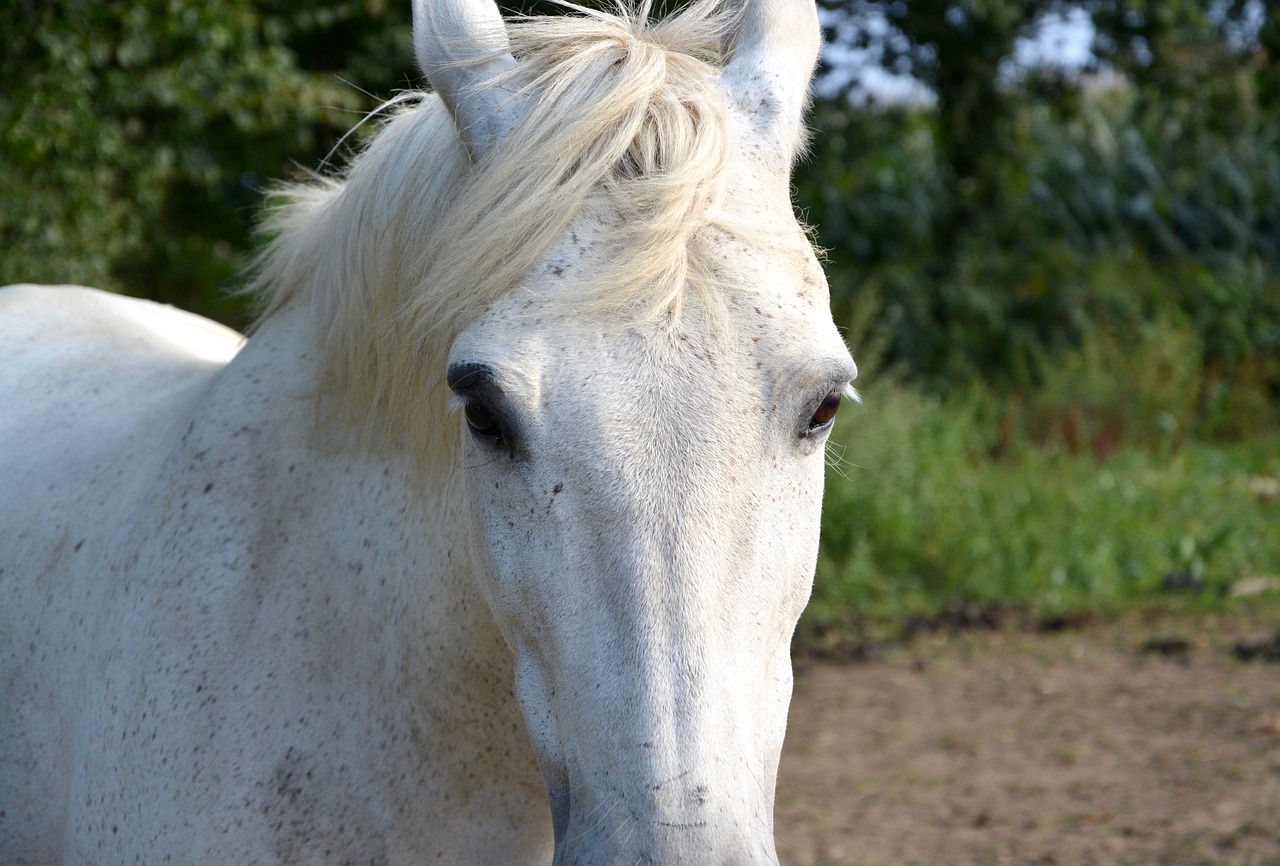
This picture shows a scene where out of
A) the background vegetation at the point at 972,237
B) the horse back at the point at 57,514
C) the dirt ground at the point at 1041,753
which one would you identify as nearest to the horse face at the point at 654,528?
the horse back at the point at 57,514

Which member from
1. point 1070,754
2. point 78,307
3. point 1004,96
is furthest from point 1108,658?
point 78,307

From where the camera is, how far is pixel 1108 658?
5371mm

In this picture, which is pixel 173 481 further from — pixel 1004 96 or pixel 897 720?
pixel 1004 96

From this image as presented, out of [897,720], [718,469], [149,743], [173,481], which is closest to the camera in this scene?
[718,469]

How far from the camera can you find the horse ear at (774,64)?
61.1 inches

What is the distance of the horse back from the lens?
1879 millimetres

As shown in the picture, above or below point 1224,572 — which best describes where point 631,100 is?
above

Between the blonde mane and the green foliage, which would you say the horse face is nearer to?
the blonde mane

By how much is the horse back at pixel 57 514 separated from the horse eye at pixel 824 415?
1.07m

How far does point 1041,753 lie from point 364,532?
3.70 m

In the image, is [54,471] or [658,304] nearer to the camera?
[658,304]

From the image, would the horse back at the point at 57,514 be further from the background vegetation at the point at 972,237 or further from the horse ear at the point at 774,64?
the background vegetation at the point at 972,237

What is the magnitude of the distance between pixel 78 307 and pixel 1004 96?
6.59 m

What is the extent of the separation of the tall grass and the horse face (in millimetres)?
4647
